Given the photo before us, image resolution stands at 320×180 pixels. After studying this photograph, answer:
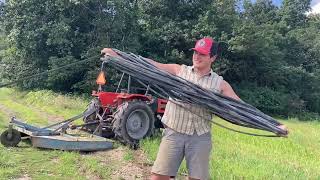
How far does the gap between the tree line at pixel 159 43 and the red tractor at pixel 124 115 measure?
32.5 ft

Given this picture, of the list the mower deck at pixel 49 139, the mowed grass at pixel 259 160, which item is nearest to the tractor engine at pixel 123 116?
the mowed grass at pixel 259 160

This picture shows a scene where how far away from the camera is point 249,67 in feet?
92.5

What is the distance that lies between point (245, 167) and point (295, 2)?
119 ft

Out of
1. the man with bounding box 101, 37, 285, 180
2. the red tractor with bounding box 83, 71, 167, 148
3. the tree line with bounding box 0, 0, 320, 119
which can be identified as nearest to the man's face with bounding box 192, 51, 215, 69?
the man with bounding box 101, 37, 285, 180

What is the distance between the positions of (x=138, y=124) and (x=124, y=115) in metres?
0.46

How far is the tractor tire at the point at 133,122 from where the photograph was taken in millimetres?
7852

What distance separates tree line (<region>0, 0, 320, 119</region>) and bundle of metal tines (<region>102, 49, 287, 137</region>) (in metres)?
14.3

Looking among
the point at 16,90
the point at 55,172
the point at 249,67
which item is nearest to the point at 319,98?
the point at 249,67

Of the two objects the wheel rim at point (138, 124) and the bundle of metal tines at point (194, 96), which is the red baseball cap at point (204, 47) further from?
the wheel rim at point (138, 124)

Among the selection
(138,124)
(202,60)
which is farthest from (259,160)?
(202,60)

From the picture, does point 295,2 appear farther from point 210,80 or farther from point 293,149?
point 210,80

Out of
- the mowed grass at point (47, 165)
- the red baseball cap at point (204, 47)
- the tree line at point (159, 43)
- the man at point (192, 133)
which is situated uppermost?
the tree line at point (159, 43)

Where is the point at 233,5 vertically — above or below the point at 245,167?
above

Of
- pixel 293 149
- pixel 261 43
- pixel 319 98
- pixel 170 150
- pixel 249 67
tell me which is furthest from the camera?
pixel 319 98
